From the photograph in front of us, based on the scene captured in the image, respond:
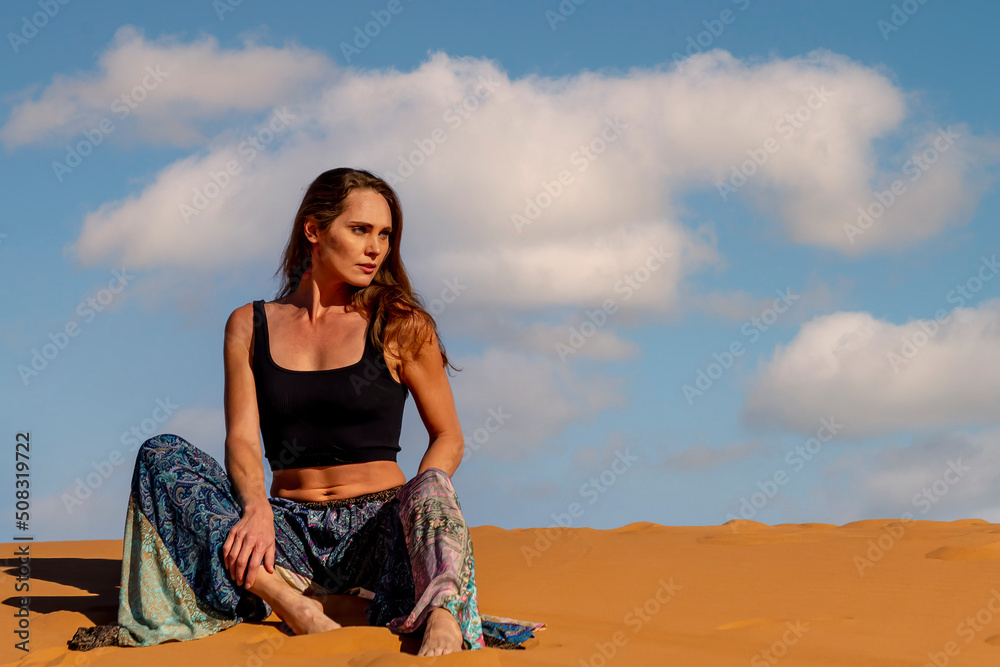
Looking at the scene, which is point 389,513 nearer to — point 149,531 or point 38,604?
point 149,531

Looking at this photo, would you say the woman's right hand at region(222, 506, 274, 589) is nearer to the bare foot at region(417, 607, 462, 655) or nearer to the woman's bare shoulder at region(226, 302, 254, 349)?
the bare foot at region(417, 607, 462, 655)

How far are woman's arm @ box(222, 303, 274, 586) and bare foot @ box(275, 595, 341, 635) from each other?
7.8 inches

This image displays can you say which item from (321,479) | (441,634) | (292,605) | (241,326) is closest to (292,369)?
(241,326)

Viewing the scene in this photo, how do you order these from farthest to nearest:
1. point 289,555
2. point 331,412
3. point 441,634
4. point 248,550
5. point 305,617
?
point 331,412 < point 289,555 < point 248,550 < point 305,617 < point 441,634

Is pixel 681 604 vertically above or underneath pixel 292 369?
underneath

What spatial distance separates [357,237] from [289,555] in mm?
1485

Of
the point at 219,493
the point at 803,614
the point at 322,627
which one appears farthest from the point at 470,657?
the point at 803,614

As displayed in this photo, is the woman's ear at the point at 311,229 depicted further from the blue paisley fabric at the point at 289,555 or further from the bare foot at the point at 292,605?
the bare foot at the point at 292,605

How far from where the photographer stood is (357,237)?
13.9 ft

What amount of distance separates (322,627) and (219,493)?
2.74 ft

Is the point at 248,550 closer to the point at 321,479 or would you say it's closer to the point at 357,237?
the point at 321,479

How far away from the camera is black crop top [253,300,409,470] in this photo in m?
3.96

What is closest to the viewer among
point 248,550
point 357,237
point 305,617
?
point 305,617

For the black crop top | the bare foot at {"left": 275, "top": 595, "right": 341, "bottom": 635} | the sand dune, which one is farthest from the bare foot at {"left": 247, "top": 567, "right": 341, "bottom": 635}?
the black crop top
